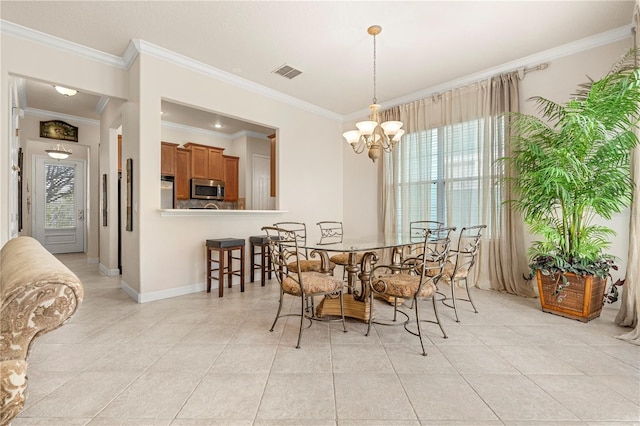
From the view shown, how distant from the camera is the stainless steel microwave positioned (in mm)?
6258

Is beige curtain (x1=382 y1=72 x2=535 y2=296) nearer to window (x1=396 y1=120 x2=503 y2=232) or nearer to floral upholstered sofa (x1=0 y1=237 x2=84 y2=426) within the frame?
window (x1=396 y1=120 x2=503 y2=232)

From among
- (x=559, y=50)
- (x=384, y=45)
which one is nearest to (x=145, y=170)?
(x=384, y=45)

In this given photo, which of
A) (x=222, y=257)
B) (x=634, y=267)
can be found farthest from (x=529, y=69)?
(x=222, y=257)

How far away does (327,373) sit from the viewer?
186cm

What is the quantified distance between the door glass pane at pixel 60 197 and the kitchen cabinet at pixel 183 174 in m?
3.24

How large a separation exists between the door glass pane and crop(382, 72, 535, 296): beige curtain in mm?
7738

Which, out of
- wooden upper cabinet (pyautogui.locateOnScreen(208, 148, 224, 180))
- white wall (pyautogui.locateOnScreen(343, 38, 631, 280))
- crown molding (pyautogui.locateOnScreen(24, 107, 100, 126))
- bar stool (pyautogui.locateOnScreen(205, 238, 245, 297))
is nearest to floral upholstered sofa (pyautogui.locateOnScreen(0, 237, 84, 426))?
bar stool (pyautogui.locateOnScreen(205, 238, 245, 297))

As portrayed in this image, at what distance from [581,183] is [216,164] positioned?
6.23 meters

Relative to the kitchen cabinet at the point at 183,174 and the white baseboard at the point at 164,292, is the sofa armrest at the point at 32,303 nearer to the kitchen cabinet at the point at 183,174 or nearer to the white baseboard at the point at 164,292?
the white baseboard at the point at 164,292

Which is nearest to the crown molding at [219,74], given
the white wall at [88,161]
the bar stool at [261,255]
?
the bar stool at [261,255]

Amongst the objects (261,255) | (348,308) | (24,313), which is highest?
(24,313)

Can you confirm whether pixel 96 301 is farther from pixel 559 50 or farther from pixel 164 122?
pixel 559 50

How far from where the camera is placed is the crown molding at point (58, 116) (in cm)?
532

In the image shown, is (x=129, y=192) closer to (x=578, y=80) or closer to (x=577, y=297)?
(x=577, y=297)
